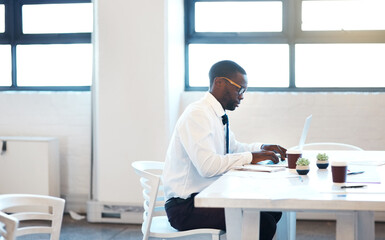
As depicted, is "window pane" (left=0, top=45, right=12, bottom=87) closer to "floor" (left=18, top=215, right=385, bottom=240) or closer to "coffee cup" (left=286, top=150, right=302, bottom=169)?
"floor" (left=18, top=215, right=385, bottom=240)

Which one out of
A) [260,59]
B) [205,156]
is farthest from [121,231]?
[205,156]

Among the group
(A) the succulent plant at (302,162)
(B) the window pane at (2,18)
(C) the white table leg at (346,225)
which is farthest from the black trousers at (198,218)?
(B) the window pane at (2,18)

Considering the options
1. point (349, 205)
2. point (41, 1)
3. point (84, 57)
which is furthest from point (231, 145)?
point (41, 1)

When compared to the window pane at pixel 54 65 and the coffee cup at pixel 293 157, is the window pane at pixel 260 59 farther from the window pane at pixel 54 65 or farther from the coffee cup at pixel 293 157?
the coffee cup at pixel 293 157

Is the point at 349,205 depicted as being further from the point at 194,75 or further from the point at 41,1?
the point at 41,1

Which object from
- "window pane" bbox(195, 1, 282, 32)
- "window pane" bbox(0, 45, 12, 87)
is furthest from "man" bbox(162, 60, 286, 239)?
"window pane" bbox(0, 45, 12, 87)

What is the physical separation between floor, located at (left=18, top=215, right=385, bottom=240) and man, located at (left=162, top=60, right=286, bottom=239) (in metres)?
1.57

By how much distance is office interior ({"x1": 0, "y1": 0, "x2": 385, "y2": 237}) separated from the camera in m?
4.65

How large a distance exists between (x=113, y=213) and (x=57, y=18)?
1.93 meters

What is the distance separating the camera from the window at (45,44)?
5.33 m

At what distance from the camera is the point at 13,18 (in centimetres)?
547

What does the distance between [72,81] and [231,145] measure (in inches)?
97.7

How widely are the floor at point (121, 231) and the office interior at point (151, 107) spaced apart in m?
0.19

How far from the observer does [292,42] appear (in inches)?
198
